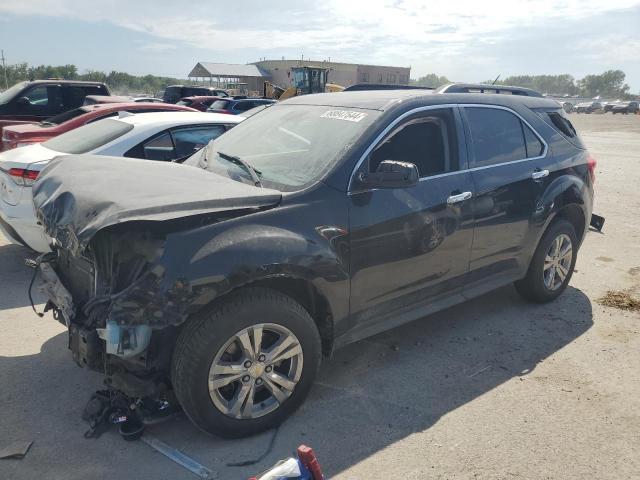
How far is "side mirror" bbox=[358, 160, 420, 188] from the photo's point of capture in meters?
3.14

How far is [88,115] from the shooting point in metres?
7.07

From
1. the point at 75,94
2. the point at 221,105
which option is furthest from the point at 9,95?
the point at 221,105

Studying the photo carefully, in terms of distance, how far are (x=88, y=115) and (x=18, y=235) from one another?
2.71 m

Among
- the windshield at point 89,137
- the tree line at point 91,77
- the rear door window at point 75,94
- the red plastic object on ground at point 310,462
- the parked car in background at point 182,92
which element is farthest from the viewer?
the tree line at point 91,77

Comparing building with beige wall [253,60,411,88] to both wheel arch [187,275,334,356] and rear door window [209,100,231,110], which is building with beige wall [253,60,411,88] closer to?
rear door window [209,100,231,110]

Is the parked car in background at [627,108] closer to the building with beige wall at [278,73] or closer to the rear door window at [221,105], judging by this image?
the building with beige wall at [278,73]

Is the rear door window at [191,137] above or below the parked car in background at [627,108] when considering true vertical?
below

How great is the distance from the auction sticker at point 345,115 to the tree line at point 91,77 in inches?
1790

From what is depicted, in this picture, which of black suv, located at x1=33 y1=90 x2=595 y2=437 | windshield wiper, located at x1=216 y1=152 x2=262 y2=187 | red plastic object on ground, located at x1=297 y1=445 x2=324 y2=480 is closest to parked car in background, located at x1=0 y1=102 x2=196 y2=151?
black suv, located at x1=33 y1=90 x2=595 y2=437

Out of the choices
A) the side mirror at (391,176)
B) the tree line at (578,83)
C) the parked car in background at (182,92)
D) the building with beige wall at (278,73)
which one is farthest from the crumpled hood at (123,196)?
the tree line at (578,83)

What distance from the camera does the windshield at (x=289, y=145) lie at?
3.31m

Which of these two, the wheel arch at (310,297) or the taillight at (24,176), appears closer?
the wheel arch at (310,297)

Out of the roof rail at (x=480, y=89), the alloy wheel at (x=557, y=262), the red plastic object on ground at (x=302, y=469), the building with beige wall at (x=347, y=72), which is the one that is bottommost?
the red plastic object on ground at (x=302, y=469)

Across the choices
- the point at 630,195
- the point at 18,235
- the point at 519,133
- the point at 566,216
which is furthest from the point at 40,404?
the point at 630,195
